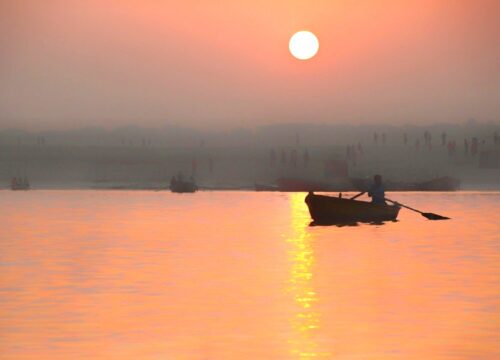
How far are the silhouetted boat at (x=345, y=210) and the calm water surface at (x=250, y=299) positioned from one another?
59.3 inches

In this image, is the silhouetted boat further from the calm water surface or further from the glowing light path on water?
the glowing light path on water

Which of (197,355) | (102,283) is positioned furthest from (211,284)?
(197,355)

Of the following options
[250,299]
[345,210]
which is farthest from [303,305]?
[345,210]

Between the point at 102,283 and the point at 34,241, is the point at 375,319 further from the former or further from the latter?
the point at 34,241

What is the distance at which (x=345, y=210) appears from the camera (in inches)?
2712

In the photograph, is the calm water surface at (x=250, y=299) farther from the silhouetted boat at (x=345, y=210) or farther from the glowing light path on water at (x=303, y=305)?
the silhouetted boat at (x=345, y=210)

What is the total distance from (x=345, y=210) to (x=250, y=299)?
34665mm

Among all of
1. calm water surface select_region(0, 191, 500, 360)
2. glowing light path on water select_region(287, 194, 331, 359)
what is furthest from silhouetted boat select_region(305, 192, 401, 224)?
glowing light path on water select_region(287, 194, 331, 359)

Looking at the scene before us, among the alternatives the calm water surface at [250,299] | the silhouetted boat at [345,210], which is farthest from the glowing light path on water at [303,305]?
the silhouetted boat at [345,210]

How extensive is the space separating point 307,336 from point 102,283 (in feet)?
47.4

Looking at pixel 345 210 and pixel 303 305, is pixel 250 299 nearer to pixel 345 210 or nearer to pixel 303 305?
pixel 303 305

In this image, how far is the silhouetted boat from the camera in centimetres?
6656

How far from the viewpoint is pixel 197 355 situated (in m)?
24.5

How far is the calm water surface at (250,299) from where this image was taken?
25.6m
